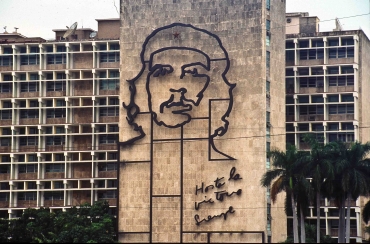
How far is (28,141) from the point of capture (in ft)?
343

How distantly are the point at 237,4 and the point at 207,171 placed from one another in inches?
553

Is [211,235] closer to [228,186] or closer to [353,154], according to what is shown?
[228,186]

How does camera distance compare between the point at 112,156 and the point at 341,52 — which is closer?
the point at 341,52

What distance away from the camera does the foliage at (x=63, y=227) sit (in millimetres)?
80812

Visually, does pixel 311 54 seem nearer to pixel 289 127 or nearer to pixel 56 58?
pixel 289 127

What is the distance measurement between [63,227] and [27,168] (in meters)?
21.3

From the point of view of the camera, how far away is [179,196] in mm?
84125

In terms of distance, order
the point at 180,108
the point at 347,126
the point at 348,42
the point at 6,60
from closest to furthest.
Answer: the point at 180,108 < the point at 347,126 < the point at 348,42 < the point at 6,60

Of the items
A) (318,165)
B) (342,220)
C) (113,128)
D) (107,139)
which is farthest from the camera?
(107,139)

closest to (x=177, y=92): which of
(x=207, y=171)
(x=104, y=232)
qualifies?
(x=207, y=171)

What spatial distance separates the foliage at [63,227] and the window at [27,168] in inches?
506

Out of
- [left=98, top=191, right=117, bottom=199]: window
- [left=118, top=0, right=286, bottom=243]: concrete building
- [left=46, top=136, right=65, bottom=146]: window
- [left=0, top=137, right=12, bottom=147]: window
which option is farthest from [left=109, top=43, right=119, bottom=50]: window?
[left=118, top=0, right=286, bottom=243]: concrete building

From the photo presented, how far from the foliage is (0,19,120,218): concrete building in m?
11.3

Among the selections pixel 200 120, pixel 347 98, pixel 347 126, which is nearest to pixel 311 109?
pixel 347 98
